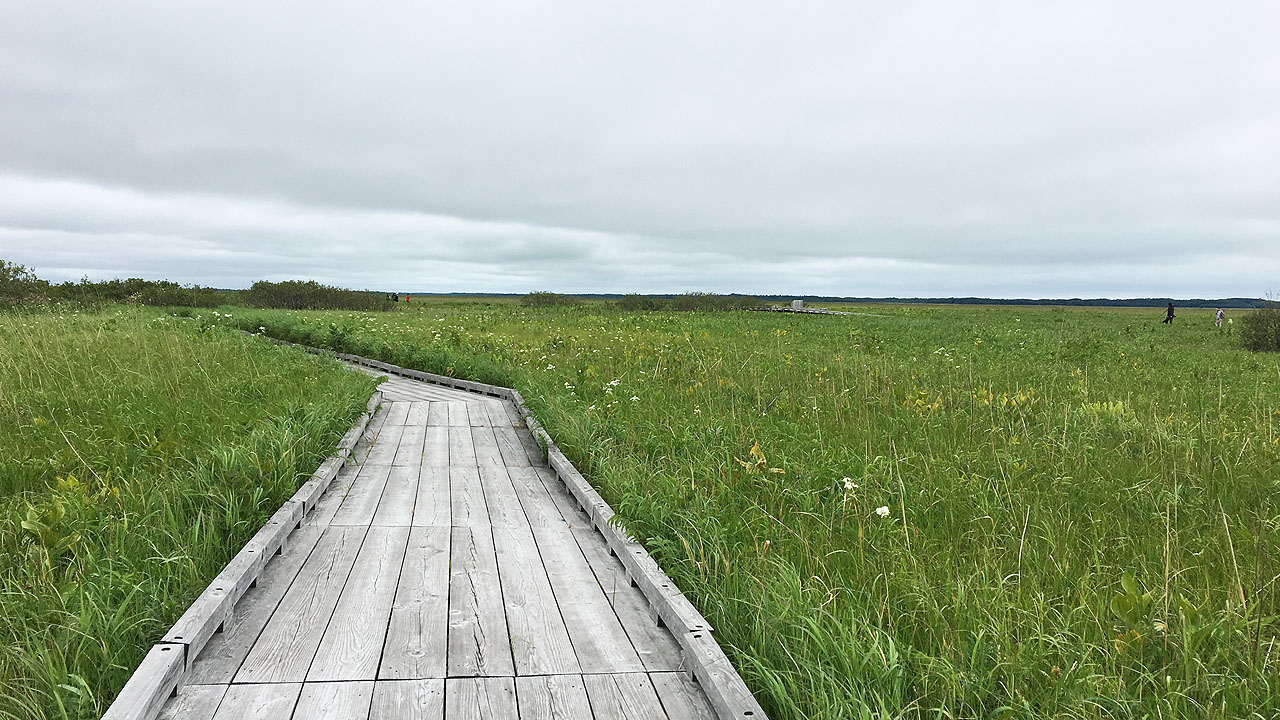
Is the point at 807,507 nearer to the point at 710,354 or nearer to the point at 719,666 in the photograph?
the point at 719,666

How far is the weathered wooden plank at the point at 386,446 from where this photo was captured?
266 inches

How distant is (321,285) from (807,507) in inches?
1897

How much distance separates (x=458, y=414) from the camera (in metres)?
9.32

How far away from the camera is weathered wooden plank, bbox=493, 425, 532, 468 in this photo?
22.6ft

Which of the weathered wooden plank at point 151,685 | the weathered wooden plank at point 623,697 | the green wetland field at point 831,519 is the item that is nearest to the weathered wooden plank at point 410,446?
the green wetland field at point 831,519

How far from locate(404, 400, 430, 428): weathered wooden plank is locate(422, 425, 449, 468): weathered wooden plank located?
29 centimetres

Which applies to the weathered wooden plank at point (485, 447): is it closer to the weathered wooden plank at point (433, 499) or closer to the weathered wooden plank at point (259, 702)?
the weathered wooden plank at point (433, 499)

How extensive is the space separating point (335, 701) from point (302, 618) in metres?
0.86

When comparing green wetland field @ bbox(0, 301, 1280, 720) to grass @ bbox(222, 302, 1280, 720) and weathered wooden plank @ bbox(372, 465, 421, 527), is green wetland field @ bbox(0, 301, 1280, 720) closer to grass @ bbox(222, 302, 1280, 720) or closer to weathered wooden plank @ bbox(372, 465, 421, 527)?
grass @ bbox(222, 302, 1280, 720)

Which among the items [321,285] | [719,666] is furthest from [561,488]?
[321,285]

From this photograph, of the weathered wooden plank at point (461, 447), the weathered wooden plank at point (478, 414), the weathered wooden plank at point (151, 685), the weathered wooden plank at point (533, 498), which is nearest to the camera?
the weathered wooden plank at point (151, 685)

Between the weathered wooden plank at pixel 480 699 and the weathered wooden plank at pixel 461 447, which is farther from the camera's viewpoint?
the weathered wooden plank at pixel 461 447

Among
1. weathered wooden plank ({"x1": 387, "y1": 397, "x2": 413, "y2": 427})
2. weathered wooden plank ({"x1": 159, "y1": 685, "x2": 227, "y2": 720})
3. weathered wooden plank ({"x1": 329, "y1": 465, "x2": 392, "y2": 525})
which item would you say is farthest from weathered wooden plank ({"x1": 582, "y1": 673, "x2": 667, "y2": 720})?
weathered wooden plank ({"x1": 387, "y1": 397, "x2": 413, "y2": 427})

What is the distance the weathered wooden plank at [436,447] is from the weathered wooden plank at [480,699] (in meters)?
4.06
